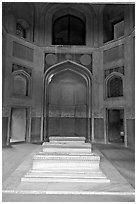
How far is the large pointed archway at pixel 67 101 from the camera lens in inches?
396

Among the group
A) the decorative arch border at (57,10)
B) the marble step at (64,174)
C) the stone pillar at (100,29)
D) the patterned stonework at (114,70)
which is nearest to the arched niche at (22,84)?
the decorative arch border at (57,10)

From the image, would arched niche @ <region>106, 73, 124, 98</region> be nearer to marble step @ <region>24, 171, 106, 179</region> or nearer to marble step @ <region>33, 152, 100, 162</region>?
marble step @ <region>33, 152, 100, 162</region>

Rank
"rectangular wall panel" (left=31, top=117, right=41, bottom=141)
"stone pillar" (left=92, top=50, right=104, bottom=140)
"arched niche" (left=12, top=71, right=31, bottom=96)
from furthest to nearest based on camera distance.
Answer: "stone pillar" (left=92, top=50, right=104, bottom=140) → "rectangular wall panel" (left=31, top=117, right=41, bottom=141) → "arched niche" (left=12, top=71, right=31, bottom=96)

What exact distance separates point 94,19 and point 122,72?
404 centimetres

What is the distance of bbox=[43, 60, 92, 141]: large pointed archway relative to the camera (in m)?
10.1

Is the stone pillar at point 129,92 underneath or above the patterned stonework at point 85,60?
underneath

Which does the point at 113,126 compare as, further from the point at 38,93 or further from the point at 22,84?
the point at 22,84

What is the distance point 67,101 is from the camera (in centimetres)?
1165

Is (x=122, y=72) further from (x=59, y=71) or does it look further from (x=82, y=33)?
(x=82, y=33)

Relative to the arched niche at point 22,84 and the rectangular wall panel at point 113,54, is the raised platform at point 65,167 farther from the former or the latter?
the rectangular wall panel at point 113,54

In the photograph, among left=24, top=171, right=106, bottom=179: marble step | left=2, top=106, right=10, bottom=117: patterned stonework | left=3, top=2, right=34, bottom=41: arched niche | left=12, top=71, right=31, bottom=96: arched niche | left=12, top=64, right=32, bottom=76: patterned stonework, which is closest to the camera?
left=24, top=171, right=106, bottom=179: marble step

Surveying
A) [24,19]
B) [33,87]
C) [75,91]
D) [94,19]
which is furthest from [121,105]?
[24,19]

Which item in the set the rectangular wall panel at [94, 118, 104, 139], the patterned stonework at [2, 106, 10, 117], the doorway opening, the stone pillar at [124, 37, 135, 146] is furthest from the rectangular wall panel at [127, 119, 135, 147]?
the patterned stonework at [2, 106, 10, 117]

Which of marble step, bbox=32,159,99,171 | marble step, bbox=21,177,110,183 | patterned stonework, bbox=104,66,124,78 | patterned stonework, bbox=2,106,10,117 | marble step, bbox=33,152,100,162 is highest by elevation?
patterned stonework, bbox=104,66,124,78
